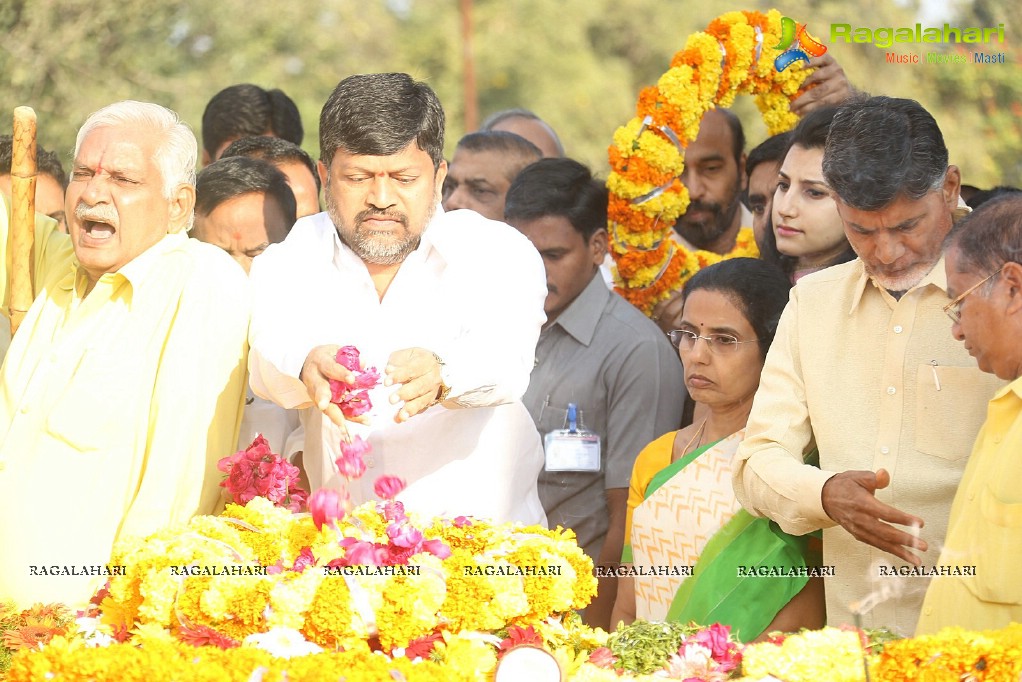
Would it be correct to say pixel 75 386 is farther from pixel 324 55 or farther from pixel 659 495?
pixel 324 55

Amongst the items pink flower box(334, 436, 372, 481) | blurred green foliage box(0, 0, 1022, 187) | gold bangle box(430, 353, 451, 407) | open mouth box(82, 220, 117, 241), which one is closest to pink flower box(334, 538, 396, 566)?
pink flower box(334, 436, 372, 481)

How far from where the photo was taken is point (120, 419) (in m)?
3.74

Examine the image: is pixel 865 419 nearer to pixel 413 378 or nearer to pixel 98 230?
pixel 413 378

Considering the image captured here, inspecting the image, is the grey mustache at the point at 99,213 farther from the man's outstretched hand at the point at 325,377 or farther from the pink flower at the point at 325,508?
the pink flower at the point at 325,508

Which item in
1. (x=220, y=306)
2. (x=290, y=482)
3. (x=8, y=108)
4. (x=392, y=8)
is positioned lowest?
(x=290, y=482)

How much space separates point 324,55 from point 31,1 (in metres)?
7.29

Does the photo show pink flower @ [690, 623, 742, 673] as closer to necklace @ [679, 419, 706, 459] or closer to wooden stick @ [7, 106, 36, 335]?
necklace @ [679, 419, 706, 459]

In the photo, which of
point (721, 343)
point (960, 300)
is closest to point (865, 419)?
point (960, 300)

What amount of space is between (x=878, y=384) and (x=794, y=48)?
7.86 ft

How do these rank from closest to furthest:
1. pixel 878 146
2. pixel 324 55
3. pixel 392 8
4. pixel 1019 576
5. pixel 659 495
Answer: pixel 1019 576 < pixel 878 146 < pixel 659 495 < pixel 324 55 < pixel 392 8

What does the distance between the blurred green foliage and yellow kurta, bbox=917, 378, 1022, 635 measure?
6996 mm

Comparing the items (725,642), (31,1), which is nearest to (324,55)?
(31,1)

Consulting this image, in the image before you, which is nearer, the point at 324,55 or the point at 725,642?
the point at 725,642

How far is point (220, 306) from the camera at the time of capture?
12.8ft
